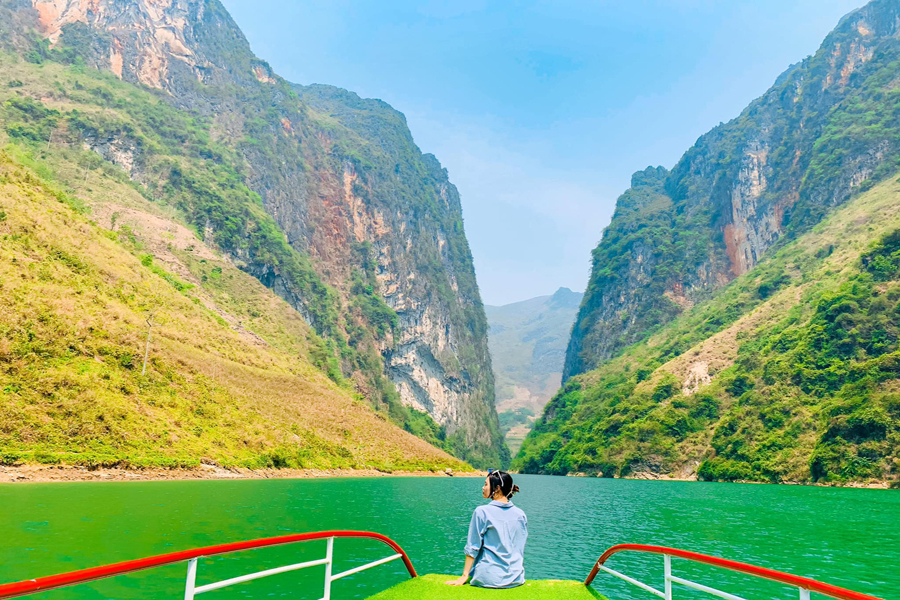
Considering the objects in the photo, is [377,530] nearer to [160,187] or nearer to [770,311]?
[160,187]

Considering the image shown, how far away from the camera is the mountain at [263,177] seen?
10869cm

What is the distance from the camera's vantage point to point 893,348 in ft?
227

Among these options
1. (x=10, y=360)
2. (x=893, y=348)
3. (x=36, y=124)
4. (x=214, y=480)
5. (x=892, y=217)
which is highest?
(x=36, y=124)

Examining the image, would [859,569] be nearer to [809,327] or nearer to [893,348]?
[893,348]

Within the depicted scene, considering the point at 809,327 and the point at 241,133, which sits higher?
the point at 241,133

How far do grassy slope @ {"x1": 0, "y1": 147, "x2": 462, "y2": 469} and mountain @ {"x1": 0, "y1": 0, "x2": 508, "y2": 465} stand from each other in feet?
84.5

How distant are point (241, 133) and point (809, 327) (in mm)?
137594

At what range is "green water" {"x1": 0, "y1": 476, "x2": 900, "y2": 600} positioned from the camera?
43.8ft

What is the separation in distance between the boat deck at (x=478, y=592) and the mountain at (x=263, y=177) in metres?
102

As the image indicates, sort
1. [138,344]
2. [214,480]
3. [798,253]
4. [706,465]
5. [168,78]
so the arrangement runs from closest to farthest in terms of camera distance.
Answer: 1. [214,480]
2. [138,344]
3. [706,465]
4. [798,253]
5. [168,78]

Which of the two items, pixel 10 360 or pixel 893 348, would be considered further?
pixel 893 348

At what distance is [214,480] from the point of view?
150 ft

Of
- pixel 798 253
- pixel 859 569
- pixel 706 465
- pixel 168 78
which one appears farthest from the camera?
pixel 168 78

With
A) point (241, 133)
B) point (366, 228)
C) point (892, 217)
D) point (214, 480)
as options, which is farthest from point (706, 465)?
point (241, 133)
